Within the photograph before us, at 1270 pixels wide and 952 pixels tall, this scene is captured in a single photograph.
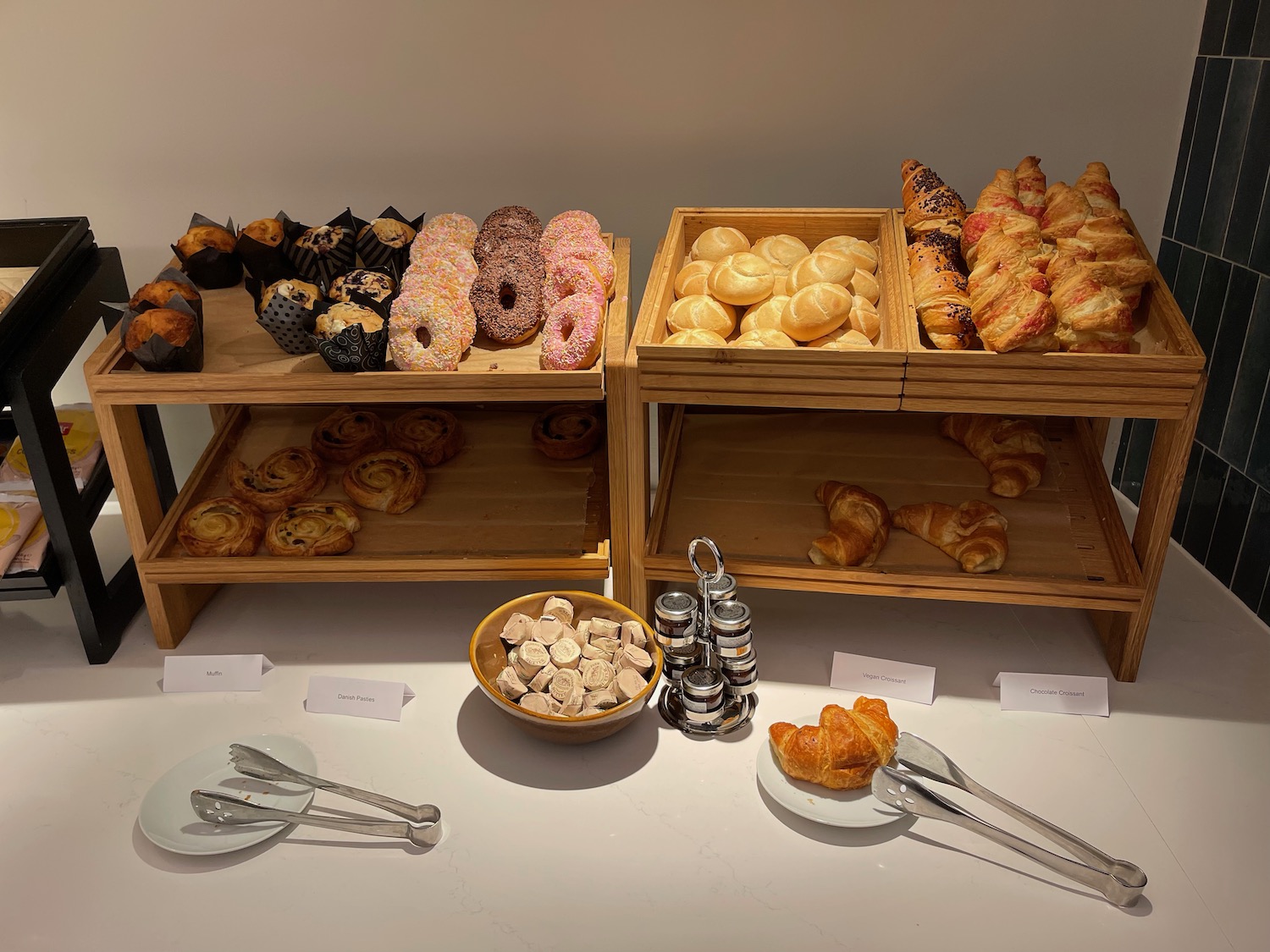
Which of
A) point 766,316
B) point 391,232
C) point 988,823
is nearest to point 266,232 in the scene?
point 391,232

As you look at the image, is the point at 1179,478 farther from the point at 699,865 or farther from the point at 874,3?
the point at 874,3

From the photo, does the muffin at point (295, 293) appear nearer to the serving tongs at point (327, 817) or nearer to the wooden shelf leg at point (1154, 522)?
the serving tongs at point (327, 817)

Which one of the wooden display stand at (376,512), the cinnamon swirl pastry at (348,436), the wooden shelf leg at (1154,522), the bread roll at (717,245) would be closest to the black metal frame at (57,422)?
the wooden display stand at (376,512)

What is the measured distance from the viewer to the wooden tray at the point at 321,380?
1506mm

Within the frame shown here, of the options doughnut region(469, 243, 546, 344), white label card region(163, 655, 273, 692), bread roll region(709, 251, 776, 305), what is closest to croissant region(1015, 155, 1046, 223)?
bread roll region(709, 251, 776, 305)

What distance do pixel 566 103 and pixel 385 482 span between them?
835 millimetres

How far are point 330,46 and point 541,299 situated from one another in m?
0.75

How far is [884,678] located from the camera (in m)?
1.68

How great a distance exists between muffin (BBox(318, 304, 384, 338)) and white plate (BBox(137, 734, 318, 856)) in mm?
639

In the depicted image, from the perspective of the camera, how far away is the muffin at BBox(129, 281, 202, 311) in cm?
161

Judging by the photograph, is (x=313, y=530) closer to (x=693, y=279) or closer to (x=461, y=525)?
(x=461, y=525)

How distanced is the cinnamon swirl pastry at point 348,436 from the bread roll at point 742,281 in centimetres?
74

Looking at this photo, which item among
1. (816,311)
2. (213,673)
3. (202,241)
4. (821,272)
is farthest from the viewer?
(202,241)

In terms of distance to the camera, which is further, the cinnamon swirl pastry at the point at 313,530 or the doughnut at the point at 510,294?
the cinnamon swirl pastry at the point at 313,530
